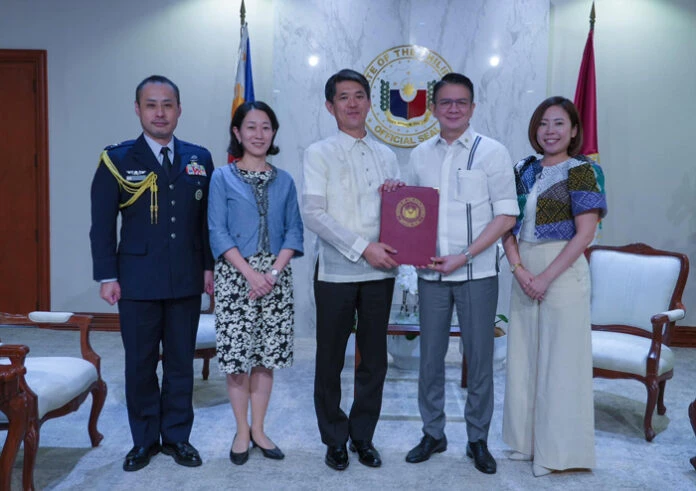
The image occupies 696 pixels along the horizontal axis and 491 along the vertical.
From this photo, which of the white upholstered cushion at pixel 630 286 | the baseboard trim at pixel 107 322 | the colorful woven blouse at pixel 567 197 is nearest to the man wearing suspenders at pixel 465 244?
the colorful woven blouse at pixel 567 197

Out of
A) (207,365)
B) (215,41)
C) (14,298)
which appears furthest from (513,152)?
(14,298)

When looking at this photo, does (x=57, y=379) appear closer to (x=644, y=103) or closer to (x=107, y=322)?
(x=107, y=322)

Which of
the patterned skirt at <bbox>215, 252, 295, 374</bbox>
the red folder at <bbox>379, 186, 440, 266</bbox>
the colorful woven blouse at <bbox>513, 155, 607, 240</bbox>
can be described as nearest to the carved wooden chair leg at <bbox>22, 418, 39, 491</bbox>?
the patterned skirt at <bbox>215, 252, 295, 374</bbox>

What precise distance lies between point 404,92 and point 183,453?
322 centimetres

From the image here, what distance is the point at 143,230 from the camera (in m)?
2.43

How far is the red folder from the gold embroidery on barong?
0.89m

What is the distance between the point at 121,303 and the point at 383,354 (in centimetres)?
106

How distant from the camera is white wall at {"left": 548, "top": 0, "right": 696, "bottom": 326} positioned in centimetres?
473

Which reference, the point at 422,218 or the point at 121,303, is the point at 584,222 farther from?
the point at 121,303

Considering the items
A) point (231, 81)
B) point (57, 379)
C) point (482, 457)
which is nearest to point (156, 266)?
point (57, 379)

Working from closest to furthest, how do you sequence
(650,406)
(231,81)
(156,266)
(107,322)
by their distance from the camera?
(156,266) → (650,406) → (231,81) → (107,322)

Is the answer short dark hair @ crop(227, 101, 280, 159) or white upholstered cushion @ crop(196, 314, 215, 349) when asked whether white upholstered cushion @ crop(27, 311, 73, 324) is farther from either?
short dark hair @ crop(227, 101, 280, 159)

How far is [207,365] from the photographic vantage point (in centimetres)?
374

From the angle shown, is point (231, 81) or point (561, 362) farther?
point (231, 81)
